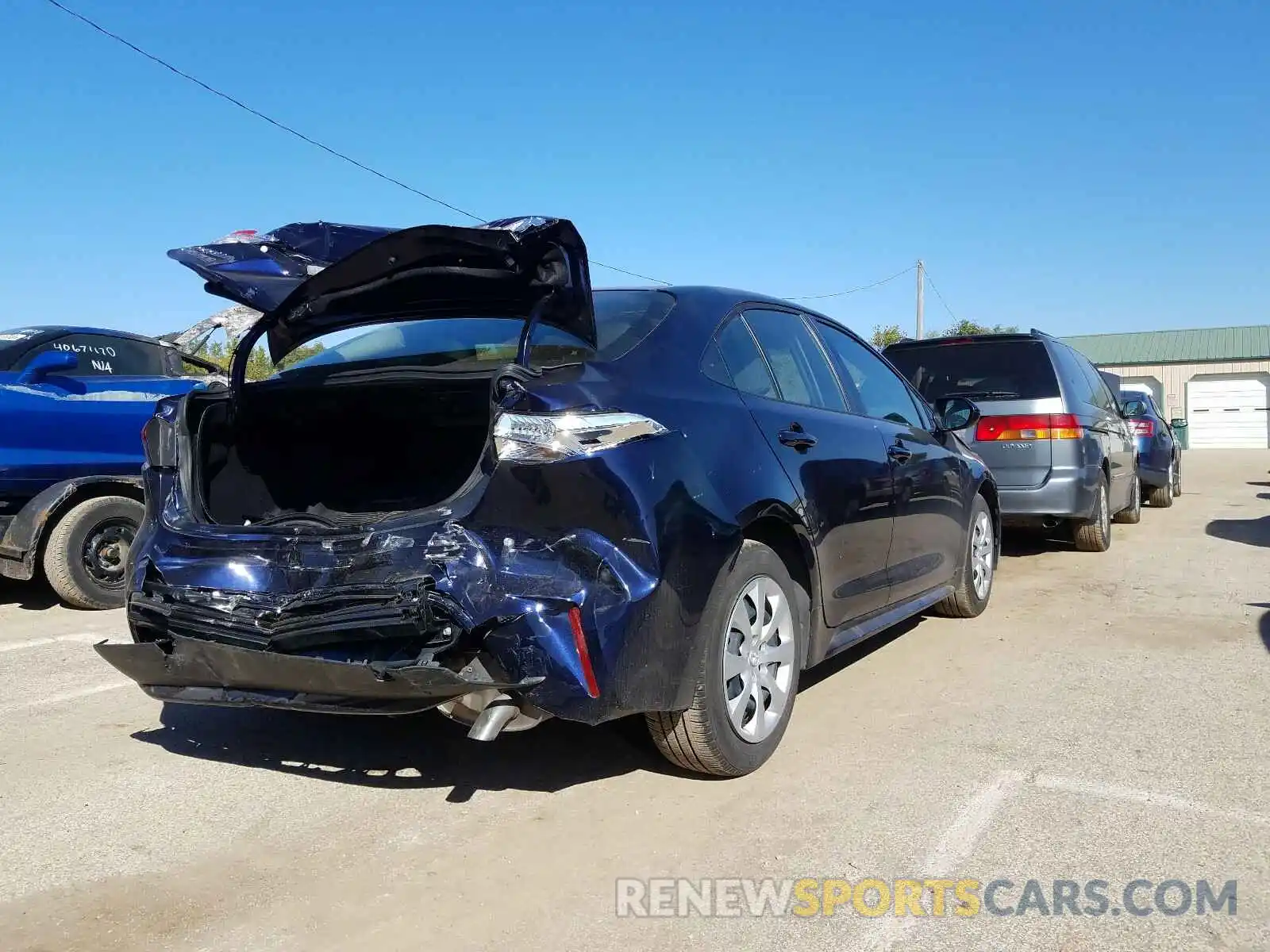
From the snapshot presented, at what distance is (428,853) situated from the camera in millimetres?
3061

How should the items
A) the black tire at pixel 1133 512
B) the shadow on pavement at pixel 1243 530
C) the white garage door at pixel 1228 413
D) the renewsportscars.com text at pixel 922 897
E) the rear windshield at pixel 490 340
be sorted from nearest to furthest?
the renewsportscars.com text at pixel 922 897 → the rear windshield at pixel 490 340 → the shadow on pavement at pixel 1243 530 → the black tire at pixel 1133 512 → the white garage door at pixel 1228 413

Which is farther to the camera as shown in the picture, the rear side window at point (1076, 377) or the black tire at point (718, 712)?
the rear side window at point (1076, 377)

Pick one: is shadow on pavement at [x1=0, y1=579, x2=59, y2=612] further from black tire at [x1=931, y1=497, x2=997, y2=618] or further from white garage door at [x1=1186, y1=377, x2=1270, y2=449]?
white garage door at [x1=1186, y1=377, x2=1270, y2=449]

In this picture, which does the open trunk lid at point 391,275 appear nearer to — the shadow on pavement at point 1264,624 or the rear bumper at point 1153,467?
the shadow on pavement at point 1264,624

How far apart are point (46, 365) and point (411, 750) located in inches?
167

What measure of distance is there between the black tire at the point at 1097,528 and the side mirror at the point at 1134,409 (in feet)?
5.51

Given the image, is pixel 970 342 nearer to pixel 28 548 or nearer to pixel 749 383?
pixel 749 383

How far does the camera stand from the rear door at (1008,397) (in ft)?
25.2

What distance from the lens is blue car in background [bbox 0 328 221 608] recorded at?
6.45 meters

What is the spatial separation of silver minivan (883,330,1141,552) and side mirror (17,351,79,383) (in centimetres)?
590

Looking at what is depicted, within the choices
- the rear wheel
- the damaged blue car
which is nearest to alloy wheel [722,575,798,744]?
the damaged blue car

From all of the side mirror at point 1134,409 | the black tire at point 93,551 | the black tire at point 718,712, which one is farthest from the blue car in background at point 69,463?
the side mirror at point 1134,409

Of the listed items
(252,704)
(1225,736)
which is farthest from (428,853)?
(1225,736)

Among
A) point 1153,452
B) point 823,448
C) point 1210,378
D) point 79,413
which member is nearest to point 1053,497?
point 823,448
